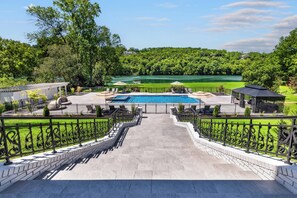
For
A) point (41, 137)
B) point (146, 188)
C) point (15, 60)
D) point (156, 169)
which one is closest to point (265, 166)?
point (156, 169)

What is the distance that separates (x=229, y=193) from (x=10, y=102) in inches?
826

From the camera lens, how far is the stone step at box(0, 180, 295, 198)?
309 cm

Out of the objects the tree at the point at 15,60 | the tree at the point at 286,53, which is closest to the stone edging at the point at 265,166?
the tree at the point at 15,60

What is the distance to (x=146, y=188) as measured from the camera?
10.9ft

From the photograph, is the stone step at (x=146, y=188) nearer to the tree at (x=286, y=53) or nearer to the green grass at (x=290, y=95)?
the green grass at (x=290, y=95)

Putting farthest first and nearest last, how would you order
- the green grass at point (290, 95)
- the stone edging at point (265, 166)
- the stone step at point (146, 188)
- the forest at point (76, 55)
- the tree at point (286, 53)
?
1. the tree at point (286, 53)
2. the forest at point (76, 55)
3. the green grass at point (290, 95)
4. the stone edging at point (265, 166)
5. the stone step at point (146, 188)

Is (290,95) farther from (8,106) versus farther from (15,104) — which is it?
(8,106)

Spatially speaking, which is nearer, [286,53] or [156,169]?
[156,169]

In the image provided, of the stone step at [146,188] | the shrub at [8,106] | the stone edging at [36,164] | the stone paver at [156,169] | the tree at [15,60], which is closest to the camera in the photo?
Result: the stone step at [146,188]

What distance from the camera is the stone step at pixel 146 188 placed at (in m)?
3.09

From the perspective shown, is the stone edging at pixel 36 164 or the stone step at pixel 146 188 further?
the stone edging at pixel 36 164

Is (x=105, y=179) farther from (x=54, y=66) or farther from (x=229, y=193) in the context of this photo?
(x=54, y=66)

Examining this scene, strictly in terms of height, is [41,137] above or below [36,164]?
above

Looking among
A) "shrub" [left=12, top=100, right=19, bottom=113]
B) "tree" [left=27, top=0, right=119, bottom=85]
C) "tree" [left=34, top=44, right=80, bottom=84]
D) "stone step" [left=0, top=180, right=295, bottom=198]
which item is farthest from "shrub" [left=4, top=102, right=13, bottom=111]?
"stone step" [left=0, top=180, right=295, bottom=198]
